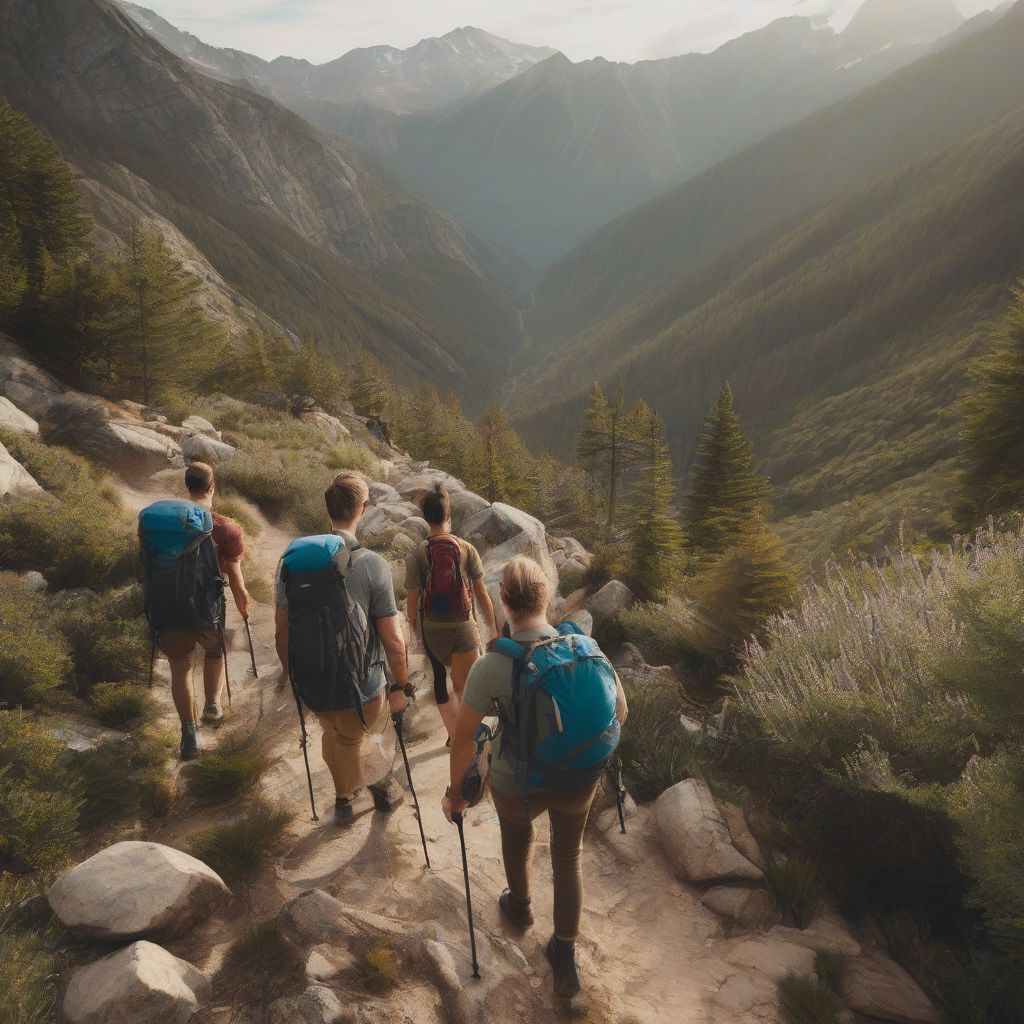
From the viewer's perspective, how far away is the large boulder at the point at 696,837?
412cm

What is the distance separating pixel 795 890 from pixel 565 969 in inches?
65.3

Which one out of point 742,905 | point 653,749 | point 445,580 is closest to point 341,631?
point 445,580

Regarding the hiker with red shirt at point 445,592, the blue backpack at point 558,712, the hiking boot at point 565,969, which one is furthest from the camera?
the hiker with red shirt at point 445,592

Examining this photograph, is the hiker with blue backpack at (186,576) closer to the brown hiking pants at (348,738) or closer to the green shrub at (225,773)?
the green shrub at (225,773)

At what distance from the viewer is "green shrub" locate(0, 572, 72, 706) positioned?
458 centimetres

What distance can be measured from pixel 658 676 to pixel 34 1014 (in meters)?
6.75

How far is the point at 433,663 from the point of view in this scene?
5.13m

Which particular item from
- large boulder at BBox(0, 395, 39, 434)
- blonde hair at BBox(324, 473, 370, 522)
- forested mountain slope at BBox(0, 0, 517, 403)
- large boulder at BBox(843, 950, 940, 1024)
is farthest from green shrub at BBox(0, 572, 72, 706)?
forested mountain slope at BBox(0, 0, 517, 403)

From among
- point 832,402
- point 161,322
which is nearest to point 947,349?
point 832,402

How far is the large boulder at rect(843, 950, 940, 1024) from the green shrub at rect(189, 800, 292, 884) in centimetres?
350

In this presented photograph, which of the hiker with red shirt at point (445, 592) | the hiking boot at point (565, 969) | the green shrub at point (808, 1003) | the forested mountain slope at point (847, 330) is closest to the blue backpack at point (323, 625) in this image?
the hiker with red shirt at point (445, 592)

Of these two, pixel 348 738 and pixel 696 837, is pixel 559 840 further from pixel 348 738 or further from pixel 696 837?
pixel 348 738

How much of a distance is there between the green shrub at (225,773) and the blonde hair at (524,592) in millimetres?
3100

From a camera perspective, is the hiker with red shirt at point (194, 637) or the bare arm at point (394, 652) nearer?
the bare arm at point (394, 652)
